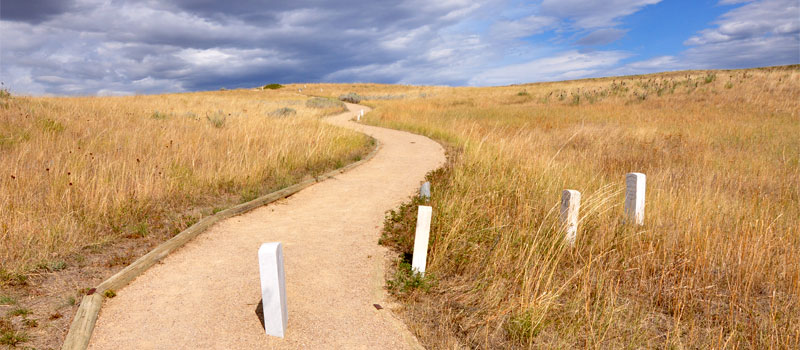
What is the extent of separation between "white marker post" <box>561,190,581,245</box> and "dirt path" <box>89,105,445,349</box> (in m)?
2.25

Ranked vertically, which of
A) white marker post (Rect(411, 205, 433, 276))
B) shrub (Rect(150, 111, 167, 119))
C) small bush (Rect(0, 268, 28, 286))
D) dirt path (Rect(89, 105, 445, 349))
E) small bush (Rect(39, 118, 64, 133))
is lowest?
dirt path (Rect(89, 105, 445, 349))

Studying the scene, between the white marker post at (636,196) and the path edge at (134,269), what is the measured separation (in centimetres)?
587

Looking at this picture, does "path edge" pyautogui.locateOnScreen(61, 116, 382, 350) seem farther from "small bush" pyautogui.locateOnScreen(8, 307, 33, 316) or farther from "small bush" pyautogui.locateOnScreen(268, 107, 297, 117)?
"small bush" pyautogui.locateOnScreen(268, 107, 297, 117)

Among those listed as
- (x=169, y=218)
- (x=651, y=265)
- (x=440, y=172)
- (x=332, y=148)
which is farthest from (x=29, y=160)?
(x=651, y=265)

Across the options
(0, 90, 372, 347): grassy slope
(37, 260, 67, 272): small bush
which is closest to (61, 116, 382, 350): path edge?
(0, 90, 372, 347): grassy slope

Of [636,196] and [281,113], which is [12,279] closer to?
[636,196]

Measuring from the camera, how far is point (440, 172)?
9703 mm

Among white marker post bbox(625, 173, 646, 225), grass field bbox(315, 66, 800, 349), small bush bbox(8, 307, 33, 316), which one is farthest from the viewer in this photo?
white marker post bbox(625, 173, 646, 225)

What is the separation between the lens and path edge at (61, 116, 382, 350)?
3.69 m

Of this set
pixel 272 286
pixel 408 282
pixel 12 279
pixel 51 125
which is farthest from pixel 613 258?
pixel 51 125

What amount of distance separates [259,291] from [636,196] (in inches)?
190

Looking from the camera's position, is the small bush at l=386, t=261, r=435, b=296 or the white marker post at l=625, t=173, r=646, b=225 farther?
the white marker post at l=625, t=173, r=646, b=225

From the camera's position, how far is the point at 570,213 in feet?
16.5

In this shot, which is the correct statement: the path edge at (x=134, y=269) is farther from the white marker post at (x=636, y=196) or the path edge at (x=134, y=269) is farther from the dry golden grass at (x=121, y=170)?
the white marker post at (x=636, y=196)
